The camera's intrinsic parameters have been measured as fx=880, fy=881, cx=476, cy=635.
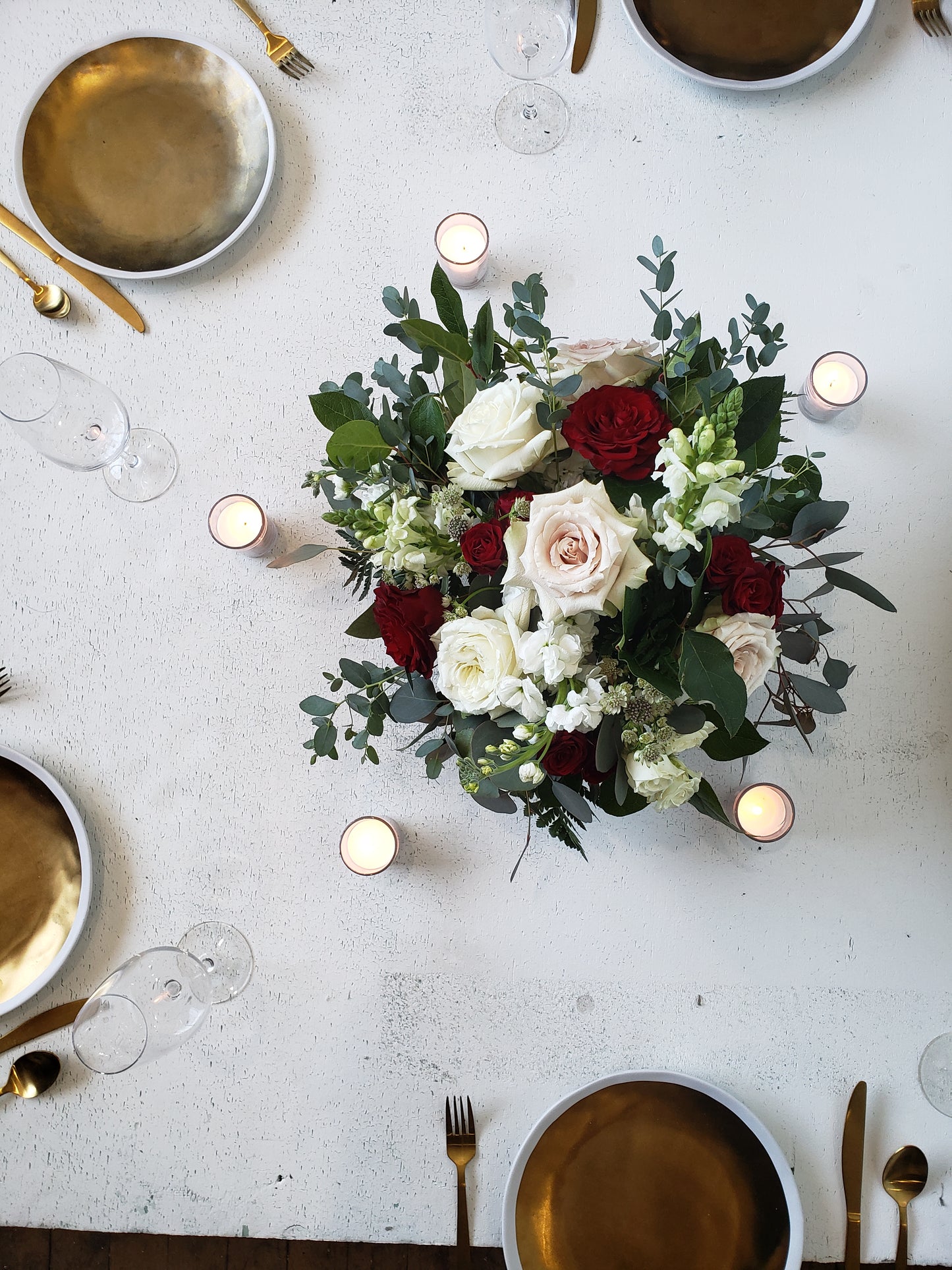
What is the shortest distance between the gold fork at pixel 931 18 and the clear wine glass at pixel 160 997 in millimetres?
1571

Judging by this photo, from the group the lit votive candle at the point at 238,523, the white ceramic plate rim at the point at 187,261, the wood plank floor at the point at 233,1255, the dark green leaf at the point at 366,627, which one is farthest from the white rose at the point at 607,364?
the wood plank floor at the point at 233,1255

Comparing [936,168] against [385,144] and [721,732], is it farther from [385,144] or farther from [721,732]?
[721,732]

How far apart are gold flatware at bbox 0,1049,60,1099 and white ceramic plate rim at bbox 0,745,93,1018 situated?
7 centimetres

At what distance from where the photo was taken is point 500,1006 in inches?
45.4

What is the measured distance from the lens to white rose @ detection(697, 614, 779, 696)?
0.74m

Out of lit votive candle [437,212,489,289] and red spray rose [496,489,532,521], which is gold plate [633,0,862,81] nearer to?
lit votive candle [437,212,489,289]

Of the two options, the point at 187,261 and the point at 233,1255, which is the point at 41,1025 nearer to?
the point at 233,1255

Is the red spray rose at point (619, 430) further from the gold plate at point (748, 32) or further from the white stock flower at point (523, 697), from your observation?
the gold plate at point (748, 32)

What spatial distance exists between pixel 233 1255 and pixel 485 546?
116cm

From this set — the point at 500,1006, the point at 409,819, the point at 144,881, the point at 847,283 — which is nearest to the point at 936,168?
the point at 847,283

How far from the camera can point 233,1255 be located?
1.27 meters

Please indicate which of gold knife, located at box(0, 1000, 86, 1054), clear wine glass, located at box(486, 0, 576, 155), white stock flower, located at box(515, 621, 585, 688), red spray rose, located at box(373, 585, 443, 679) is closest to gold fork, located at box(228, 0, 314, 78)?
clear wine glass, located at box(486, 0, 576, 155)

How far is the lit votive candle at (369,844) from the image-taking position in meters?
1.16

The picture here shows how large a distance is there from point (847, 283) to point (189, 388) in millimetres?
940
